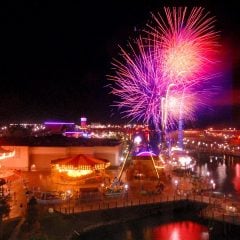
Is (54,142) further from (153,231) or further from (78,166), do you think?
(153,231)

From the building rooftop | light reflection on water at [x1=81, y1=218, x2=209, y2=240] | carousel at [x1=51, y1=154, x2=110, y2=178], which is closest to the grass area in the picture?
light reflection on water at [x1=81, y1=218, x2=209, y2=240]

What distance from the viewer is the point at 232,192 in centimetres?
2098

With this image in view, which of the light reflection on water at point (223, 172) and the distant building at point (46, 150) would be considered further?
the light reflection on water at point (223, 172)

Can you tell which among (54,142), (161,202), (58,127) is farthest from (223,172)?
(161,202)

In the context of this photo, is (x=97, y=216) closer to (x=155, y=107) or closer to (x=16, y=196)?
(x=16, y=196)

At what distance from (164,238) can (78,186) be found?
3.90 meters

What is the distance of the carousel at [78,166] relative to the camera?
56.2ft

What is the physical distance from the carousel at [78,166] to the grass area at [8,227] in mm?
5486

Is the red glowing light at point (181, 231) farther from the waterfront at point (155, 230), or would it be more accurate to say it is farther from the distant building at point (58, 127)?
the distant building at point (58, 127)

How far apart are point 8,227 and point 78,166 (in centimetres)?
605

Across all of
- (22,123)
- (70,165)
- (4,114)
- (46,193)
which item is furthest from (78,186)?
(22,123)

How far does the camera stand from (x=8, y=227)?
1118cm

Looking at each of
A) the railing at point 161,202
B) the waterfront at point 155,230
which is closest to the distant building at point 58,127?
the railing at point 161,202

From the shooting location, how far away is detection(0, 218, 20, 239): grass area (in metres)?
10.6
